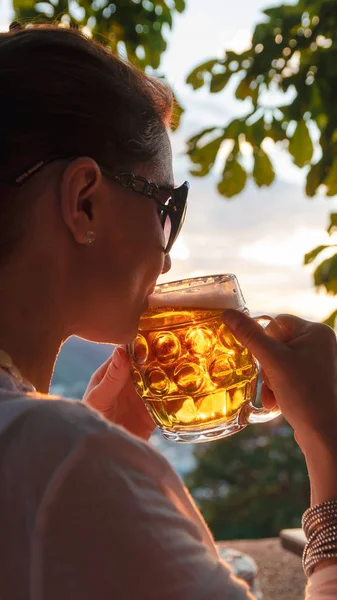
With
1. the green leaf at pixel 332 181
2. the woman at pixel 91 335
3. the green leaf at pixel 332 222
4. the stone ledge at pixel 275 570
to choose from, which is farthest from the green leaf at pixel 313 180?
the stone ledge at pixel 275 570

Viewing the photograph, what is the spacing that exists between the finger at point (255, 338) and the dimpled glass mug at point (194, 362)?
0.09 m

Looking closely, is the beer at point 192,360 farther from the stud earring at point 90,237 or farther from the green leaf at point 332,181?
the green leaf at point 332,181

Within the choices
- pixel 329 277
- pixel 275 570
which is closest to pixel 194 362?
pixel 329 277

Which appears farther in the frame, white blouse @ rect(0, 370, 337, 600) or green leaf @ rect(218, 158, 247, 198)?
green leaf @ rect(218, 158, 247, 198)

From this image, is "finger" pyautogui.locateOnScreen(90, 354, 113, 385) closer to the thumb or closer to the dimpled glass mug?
the thumb

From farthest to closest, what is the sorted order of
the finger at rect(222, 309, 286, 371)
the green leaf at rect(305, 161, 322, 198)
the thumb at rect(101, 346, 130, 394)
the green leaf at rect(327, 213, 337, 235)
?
1. the green leaf at rect(327, 213, 337, 235)
2. the green leaf at rect(305, 161, 322, 198)
3. the thumb at rect(101, 346, 130, 394)
4. the finger at rect(222, 309, 286, 371)

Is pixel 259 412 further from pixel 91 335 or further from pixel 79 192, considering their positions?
pixel 79 192

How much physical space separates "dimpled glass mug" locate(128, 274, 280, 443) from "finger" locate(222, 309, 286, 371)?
0.30 feet

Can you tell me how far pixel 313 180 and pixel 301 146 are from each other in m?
0.21

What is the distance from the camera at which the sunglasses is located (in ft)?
3.15

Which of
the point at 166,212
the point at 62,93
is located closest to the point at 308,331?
the point at 166,212

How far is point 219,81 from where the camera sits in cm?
229

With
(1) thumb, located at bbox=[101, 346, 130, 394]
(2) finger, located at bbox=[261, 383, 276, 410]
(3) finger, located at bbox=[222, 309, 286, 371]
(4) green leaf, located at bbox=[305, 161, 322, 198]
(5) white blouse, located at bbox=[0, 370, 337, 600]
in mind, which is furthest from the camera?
(4) green leaf, located at bbox=[305, 161, 322, 198]

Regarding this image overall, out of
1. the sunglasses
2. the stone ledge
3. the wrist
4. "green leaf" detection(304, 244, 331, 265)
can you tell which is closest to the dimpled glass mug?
the sunglasses
